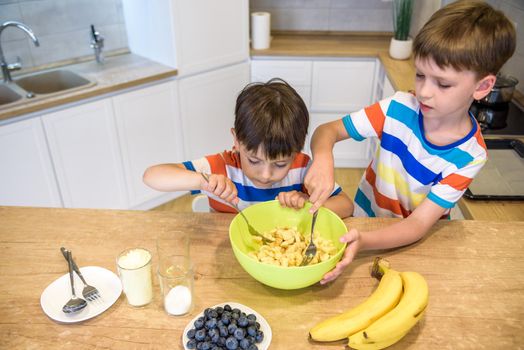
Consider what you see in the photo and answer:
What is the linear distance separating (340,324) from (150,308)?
15.2 inches

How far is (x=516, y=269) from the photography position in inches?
40.5

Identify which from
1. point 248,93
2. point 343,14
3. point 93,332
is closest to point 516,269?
→ point 248,93

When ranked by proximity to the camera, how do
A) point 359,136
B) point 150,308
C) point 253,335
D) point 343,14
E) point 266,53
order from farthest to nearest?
point 343,14 < point 266,53 < point 359,136 < point 150,308 < point 253,335

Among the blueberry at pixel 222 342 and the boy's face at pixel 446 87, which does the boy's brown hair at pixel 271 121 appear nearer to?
the boy's face at pixel 446 87

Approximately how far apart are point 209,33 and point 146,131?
69 centimetres

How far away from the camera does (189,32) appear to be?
2.58 m

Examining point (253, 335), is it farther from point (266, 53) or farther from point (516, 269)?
point (266, 53)

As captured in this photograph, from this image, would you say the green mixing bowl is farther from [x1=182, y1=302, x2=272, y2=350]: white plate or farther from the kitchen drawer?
the kitchen drawer

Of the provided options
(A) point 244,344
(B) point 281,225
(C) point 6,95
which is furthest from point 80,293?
(C) point 6,95

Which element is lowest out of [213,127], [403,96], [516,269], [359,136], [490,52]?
[213,127]

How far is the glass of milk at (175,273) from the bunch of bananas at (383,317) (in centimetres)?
26

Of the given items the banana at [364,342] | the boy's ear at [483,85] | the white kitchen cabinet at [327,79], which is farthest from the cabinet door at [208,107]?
the banana at [364,342]

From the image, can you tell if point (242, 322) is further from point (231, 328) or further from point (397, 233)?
point (397, 233)

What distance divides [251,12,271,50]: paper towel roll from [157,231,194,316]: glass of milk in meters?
2.15
